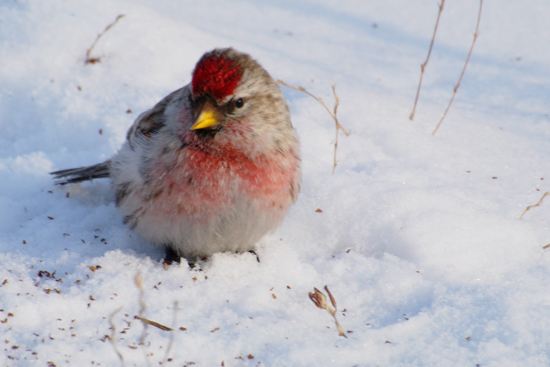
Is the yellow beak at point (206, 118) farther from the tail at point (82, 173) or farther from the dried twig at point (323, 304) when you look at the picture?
the tail at point (82, 173)

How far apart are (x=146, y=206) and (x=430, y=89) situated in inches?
107

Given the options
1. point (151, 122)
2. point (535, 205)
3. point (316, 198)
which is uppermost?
point (151, 122)

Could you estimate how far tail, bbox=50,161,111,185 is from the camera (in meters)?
4.49

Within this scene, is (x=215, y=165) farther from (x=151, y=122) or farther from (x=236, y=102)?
(x=151, y=122)

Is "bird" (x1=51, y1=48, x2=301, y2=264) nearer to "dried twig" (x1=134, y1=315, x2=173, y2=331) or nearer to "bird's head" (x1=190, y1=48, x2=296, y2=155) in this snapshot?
"bird's head" (x1=190, y1=48, x2=296, y2=155)

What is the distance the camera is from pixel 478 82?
5.93 meters

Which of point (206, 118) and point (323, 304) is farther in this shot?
point (206, 118)

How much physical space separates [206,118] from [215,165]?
205 mm

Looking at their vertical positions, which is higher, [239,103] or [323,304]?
[239,103]

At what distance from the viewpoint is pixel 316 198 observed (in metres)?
4.41

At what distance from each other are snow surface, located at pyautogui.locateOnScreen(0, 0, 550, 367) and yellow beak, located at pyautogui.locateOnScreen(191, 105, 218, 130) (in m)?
0.65

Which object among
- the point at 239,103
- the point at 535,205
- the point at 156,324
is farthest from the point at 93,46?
the point at 535,205

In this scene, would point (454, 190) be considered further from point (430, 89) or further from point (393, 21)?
point (393, 21)

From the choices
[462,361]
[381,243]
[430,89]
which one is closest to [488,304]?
[462,361]
